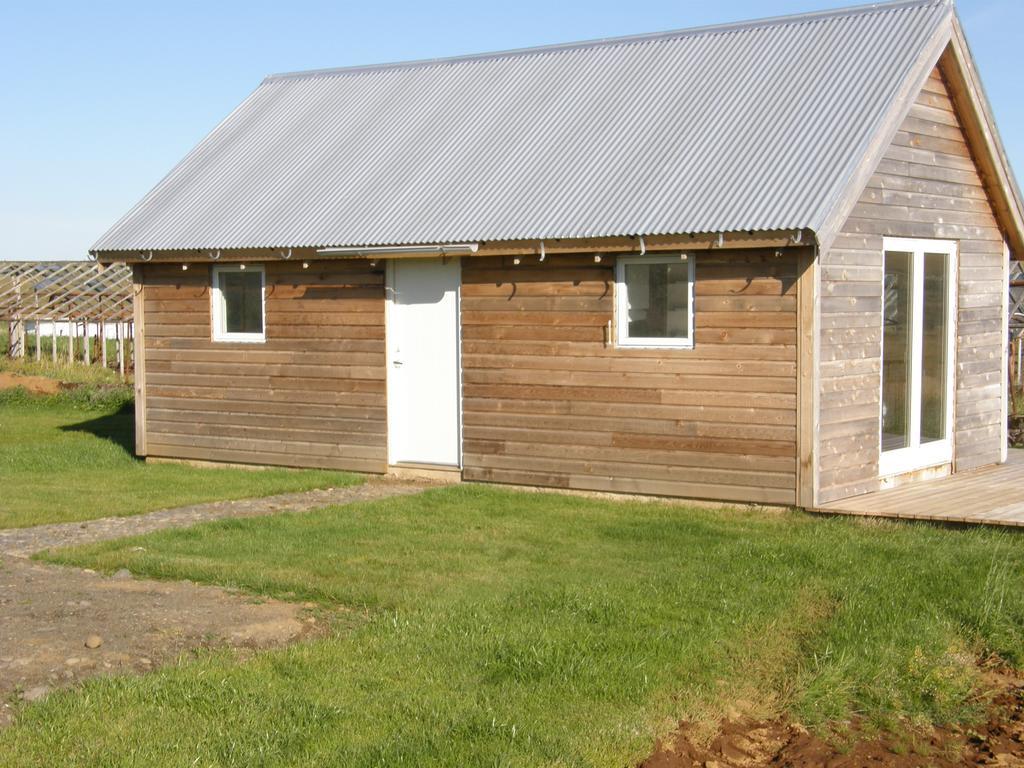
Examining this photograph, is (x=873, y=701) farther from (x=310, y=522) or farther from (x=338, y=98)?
(x=338, y=98)

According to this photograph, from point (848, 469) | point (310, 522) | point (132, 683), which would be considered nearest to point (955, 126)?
point (848, 469)

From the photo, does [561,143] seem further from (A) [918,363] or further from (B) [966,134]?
(A) [918,363]

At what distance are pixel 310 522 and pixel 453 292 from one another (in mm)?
3596

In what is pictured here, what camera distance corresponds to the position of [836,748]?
6.60 metres

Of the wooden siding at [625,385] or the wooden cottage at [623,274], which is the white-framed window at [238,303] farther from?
the wooden siding at [625,385]

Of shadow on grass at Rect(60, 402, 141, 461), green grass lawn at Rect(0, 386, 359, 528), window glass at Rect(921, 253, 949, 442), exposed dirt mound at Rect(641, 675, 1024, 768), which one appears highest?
window glass at Rect(921, 253, 949, 442)

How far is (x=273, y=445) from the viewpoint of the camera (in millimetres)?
15828

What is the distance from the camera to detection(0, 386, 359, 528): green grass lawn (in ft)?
43.0

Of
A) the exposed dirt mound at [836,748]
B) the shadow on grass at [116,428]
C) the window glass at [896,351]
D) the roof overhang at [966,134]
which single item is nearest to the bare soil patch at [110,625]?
the exposed dirt mound at [836,748]

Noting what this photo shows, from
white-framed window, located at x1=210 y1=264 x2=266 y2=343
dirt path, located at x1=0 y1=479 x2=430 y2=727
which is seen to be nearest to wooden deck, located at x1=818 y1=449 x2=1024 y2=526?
dirt path, located at x1=0 y1=479 x2=430 y2=727

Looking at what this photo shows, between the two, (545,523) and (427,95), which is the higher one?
(427,95)

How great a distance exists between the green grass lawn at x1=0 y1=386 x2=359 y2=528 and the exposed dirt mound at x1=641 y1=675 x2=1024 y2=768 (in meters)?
7.91

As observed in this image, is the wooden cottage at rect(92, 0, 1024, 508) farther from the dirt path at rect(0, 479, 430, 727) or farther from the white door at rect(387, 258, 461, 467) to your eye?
the dirt path at rect(0, 479, 430, 727)

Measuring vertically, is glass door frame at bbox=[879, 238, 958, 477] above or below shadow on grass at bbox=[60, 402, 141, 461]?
above
